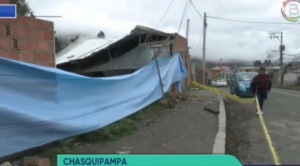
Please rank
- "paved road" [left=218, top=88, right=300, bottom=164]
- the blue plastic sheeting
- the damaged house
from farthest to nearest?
the damaged house < "paved road" [left=218, top=88, right=300, bottom=164] < the blue plastic sheeting

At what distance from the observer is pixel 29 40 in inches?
235

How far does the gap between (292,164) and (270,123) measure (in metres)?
5.04

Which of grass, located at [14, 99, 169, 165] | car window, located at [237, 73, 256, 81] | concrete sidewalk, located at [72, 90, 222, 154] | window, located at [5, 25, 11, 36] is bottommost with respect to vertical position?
concrete sidewalk, located at [72, 90, 222, 154]

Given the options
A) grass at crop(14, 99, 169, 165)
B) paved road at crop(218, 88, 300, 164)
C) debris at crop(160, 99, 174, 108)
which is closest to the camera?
→ grass at crop(14, 99, 169, 165)

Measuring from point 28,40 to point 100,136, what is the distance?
6.83ft

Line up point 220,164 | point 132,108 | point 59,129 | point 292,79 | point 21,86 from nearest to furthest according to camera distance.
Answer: point 220,164
point 21,86
point 59,129
point 132,108
point 292,79

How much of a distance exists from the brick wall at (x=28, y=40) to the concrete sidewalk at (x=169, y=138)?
1.54 m

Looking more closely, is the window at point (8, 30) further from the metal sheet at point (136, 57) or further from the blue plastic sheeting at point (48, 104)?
the metal sheet at point (136, 57)

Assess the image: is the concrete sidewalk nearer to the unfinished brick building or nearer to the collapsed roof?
the unfinished brick building

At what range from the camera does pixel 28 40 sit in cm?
596

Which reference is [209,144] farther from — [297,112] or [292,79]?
[292,79]

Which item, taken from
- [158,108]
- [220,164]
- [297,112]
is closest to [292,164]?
[220,164]

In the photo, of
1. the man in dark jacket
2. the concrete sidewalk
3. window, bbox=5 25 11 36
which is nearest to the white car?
the man in dark jacket

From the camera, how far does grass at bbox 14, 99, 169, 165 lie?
5551 millimetres
